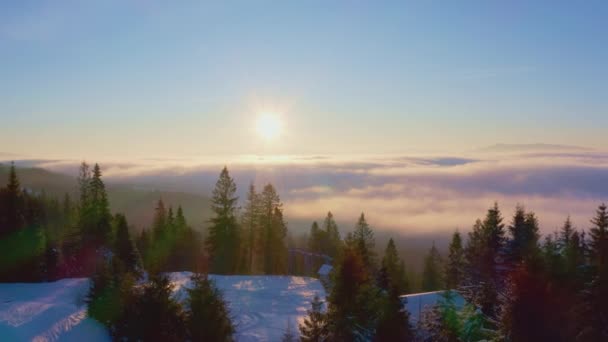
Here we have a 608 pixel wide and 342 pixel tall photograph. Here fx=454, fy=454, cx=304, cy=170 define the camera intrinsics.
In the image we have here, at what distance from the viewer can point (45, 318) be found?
22797 mm

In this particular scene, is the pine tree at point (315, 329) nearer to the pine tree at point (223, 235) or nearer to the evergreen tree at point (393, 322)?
the evergreen tree at point (393, 322)

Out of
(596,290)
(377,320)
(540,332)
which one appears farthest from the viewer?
(596,290)

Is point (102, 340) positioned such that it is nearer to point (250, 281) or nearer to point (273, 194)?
point (250, 281)

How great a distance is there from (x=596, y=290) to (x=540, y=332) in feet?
31.8

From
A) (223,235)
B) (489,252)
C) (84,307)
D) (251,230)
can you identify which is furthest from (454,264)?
(84,307)

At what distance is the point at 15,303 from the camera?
85.1 feet

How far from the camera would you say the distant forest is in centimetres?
1653

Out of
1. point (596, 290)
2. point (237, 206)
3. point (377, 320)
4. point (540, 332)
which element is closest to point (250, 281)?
point (237, 206)

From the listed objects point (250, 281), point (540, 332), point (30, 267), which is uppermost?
point (540, 332)

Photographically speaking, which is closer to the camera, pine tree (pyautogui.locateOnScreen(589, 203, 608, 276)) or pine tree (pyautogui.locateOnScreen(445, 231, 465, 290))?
pine tree (pyautogui.locateOnScreen(589, 203, 608, 276))

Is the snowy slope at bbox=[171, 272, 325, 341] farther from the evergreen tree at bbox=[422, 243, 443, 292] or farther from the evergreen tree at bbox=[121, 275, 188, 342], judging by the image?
the evergreen tree at bbox=[422, 243, 443, 292]

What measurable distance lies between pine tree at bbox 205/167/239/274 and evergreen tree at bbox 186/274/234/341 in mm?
29049

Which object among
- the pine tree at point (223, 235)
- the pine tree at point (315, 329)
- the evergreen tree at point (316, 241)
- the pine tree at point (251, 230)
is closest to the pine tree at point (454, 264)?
the evergreen tree at point (316, 241)

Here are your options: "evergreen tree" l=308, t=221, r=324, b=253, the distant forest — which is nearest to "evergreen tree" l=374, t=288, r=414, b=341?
the distant forest
